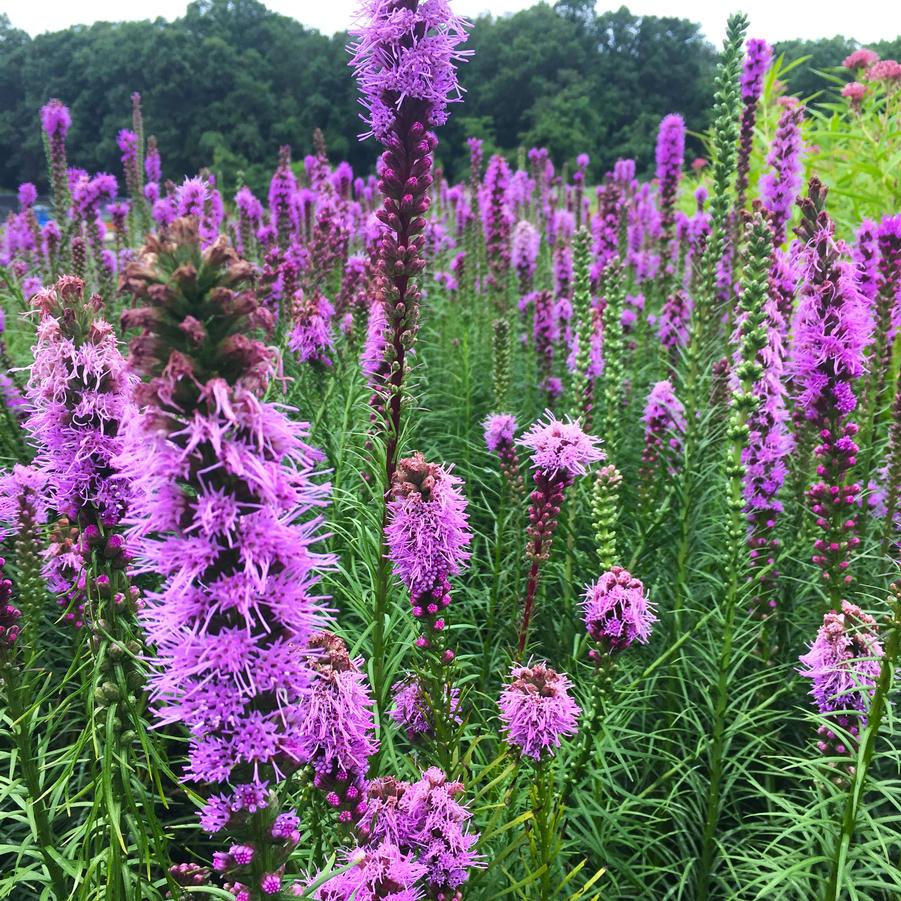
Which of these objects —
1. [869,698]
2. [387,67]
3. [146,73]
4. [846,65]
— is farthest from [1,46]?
[869,698]

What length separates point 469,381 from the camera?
5.69 m

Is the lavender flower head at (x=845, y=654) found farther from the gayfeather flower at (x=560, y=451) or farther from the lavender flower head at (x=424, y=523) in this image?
the lavender flower head at (x=424, y=523)

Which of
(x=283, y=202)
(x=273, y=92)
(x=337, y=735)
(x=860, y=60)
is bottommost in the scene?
(x=337, y=735)

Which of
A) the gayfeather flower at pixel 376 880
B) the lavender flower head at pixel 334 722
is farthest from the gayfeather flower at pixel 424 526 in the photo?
the gayfeather flower at pixel 376 880

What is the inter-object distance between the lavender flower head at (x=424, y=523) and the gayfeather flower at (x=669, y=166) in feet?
13.8

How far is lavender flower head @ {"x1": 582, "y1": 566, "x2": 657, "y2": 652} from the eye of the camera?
2.41m

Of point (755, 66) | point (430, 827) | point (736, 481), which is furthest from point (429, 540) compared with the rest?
point (755, 66)

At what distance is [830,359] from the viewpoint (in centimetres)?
313

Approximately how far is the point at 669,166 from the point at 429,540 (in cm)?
547

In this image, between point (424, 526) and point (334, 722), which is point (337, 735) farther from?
point (424, 526)

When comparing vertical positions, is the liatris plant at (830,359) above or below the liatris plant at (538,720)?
above

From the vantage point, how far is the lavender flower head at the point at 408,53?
8.66 ft

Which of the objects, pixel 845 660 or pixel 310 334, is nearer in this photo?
pixel 845 660

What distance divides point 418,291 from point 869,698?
2188 millimetres
